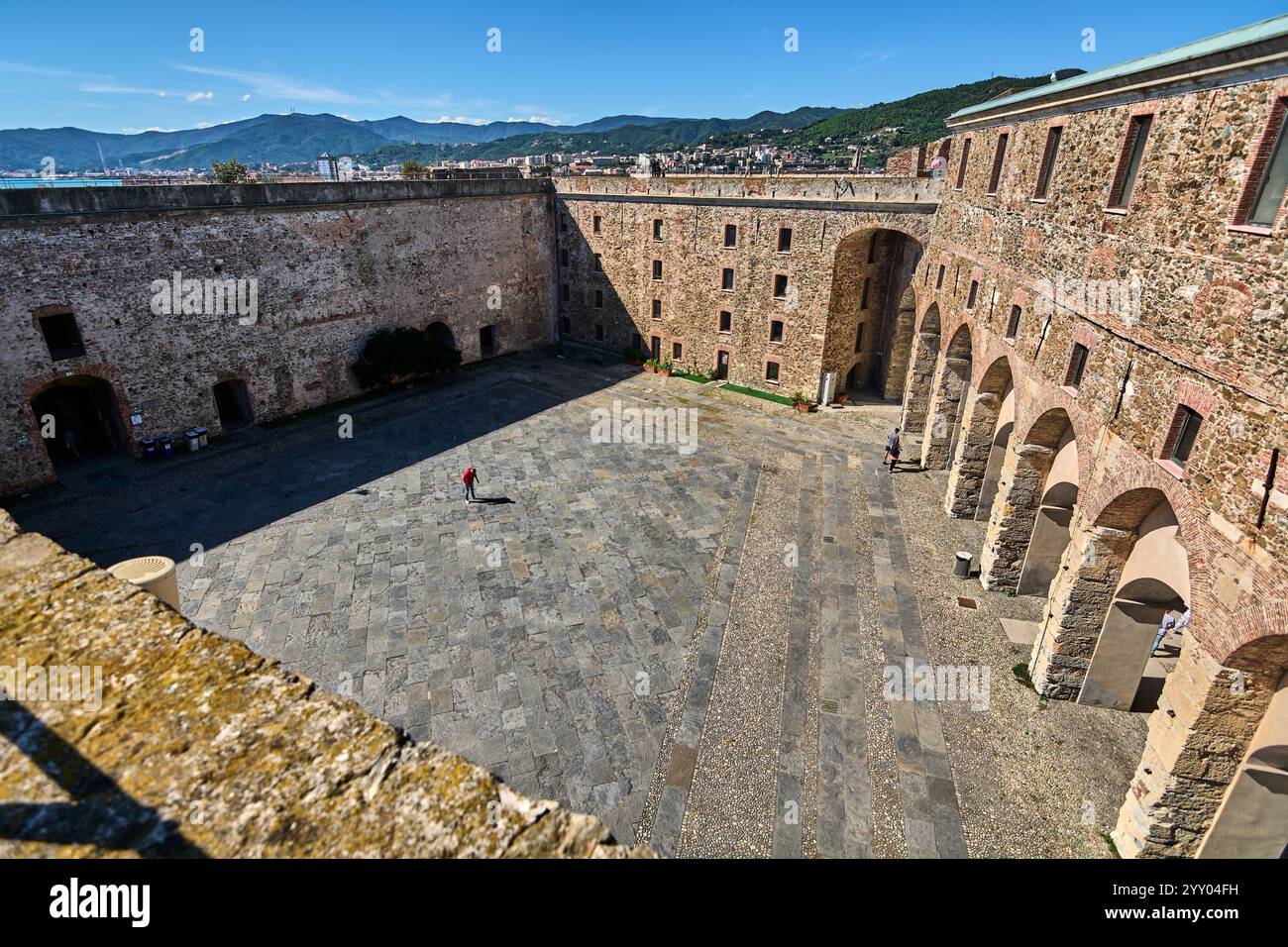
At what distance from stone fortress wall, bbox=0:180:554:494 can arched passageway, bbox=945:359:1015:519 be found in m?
24.5

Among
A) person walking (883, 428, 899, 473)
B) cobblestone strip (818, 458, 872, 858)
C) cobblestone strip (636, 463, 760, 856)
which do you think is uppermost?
person walking (883, 428, 899, 473)

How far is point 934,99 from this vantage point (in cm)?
10006

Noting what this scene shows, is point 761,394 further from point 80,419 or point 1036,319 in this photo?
point 80,419

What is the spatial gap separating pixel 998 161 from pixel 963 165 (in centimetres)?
354

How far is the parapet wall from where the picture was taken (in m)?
2.99

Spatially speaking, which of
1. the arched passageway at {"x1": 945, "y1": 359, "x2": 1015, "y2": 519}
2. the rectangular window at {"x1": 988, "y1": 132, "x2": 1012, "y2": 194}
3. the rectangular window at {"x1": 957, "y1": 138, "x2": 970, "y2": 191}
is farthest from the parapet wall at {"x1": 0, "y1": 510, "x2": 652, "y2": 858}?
the rectangular window at {"x1": 957, "y1": 138, "x2": 970, "y2": 191}

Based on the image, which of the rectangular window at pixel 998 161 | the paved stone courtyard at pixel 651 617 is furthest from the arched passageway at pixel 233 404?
the rectangular window at pixel 998 161

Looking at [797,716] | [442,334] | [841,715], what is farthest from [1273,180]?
[442,334]

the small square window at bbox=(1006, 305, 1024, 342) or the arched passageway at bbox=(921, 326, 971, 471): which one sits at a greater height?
the small square window at bbox=(1006, 305, 1024, 342)

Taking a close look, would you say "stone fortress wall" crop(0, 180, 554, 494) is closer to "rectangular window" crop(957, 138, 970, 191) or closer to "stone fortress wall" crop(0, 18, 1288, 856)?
"stone fortress wall" crop(0, 18, 1288, 856)

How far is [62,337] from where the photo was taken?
20.8 m

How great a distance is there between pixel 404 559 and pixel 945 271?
19.5 metres
